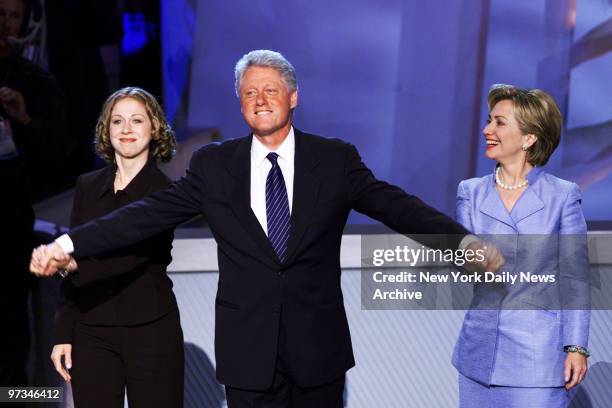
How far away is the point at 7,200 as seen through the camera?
3.45m

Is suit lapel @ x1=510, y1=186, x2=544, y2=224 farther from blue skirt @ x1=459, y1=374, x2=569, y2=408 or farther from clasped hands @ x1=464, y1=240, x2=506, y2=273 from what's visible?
blue skirt @ x1=459, y1=374, x2=569, y2=408

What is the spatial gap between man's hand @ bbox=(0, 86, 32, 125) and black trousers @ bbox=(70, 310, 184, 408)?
1393 millimetres

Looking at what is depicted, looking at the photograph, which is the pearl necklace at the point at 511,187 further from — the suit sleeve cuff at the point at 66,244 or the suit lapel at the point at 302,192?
the suit sleeve cuff at the point at 66,244

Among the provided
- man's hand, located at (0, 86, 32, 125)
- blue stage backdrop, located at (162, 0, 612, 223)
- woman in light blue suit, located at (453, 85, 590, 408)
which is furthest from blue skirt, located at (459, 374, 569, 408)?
man's hand, located at (0, 86, 32, 125)

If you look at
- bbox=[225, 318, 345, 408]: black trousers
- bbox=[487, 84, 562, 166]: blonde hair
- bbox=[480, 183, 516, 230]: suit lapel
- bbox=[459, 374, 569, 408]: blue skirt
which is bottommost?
bbox=[459, 374, 569, 408]: blue skirt

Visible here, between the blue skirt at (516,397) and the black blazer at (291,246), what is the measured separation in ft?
1.39

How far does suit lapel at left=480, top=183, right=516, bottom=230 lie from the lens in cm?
234

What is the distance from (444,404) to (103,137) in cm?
172

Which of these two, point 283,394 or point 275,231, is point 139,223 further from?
point 283,394

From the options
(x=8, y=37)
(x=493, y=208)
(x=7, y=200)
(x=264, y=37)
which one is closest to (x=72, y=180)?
(x=7, y=200)

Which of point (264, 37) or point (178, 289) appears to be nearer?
point (178, 289)

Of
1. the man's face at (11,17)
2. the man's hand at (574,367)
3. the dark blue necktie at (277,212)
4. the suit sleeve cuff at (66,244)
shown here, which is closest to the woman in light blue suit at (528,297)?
the man's hand at (574,367)

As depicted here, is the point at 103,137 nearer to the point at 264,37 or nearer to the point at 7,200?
the point at 7,200

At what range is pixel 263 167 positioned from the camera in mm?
2174
